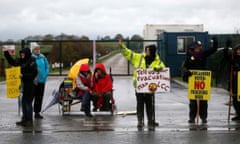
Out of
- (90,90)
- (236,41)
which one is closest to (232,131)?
(90,90)

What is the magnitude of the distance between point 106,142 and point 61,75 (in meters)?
21.5

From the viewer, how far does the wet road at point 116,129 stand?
434 inches

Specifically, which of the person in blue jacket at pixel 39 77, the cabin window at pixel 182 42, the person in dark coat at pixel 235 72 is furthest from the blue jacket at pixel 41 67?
the cabin window at pixel 182 42

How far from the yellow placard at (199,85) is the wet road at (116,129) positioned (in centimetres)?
64

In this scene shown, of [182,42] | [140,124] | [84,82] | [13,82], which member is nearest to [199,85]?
Result: [140,124]

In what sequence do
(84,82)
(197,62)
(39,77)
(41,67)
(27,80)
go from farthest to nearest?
(84,82) < (41,67) < (39,77) < (197,62) < (27,80)

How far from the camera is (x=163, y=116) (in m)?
14.3

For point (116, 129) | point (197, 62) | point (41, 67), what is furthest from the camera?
point (41, 67)

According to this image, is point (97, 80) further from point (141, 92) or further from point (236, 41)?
point (236, 41)

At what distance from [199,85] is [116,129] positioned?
2196 millimetres

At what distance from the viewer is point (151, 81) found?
12797 mm

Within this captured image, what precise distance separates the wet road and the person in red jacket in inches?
9.8

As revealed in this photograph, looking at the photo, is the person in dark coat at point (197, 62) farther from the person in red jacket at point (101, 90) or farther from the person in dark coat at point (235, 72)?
the person in red jacket at point (101, 90)

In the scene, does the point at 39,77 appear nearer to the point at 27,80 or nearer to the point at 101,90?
the point at 27,80
